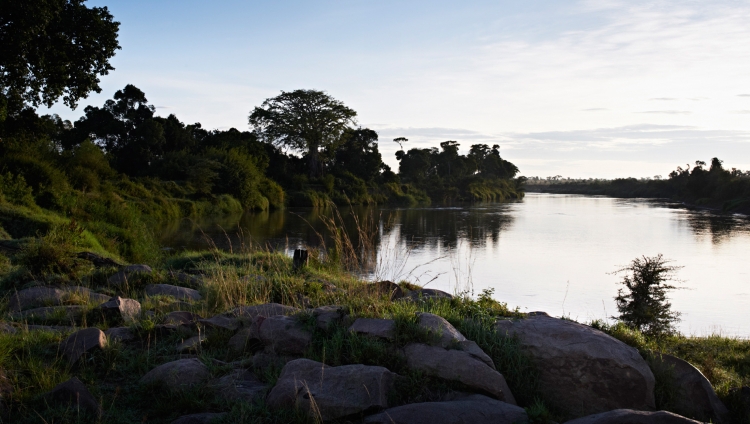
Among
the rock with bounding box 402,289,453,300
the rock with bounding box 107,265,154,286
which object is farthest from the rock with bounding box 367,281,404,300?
the rock with bounding box 107,265,154,286

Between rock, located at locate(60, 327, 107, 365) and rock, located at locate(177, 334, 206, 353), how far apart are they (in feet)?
1.79

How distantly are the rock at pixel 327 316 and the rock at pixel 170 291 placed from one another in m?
2.76

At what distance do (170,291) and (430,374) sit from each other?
443 cm

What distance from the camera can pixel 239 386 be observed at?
3.75m

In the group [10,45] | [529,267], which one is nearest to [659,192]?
[529,267]

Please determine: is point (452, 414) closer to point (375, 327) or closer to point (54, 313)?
point (375, 327)

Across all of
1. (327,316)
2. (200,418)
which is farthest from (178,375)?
(327,316)

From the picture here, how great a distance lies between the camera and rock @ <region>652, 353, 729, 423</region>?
396cm

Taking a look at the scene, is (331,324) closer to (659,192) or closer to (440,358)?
(440,358)

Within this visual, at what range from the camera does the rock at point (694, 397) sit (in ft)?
13.0

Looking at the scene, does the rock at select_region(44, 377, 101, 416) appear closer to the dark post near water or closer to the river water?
the river water

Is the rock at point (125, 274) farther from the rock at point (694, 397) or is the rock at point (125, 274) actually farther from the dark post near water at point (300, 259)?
the rock at point (694, 397)

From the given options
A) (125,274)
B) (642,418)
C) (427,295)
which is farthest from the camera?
(125,274)

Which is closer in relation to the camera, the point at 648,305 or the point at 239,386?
the point at 239,386
